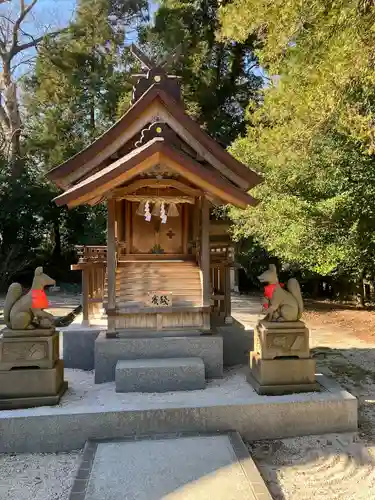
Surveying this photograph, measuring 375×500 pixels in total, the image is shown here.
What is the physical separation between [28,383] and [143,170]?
116 inches

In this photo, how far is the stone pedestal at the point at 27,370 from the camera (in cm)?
462

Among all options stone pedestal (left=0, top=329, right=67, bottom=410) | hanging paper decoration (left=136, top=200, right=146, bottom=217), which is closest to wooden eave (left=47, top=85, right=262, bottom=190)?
hanging paper decoration (left=136, top=200, right=146, bottom=217)

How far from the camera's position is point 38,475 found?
3.89 metres

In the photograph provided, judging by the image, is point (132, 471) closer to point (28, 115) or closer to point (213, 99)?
point (213, 99)

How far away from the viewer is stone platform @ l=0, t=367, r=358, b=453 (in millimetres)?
4340

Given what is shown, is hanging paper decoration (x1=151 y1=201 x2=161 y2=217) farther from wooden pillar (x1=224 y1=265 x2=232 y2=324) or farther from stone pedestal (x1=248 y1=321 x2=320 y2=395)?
stone pedestal (x1=248 y1=321 x2=320 y2=395)

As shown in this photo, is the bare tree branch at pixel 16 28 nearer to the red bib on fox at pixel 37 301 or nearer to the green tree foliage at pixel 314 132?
the green tree foliage at pixel 314 132

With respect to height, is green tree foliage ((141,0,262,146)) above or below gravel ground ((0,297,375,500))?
above

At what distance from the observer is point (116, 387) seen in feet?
16.9

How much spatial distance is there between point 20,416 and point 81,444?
731mm

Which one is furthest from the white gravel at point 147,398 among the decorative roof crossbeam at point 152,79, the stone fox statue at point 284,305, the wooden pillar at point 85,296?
the decorative roof crossbeam at point 152,79

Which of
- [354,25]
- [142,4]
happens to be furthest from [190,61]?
[354,25]

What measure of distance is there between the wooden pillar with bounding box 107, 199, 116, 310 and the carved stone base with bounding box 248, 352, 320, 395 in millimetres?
2239

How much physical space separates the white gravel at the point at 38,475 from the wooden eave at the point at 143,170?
2.96 metres
